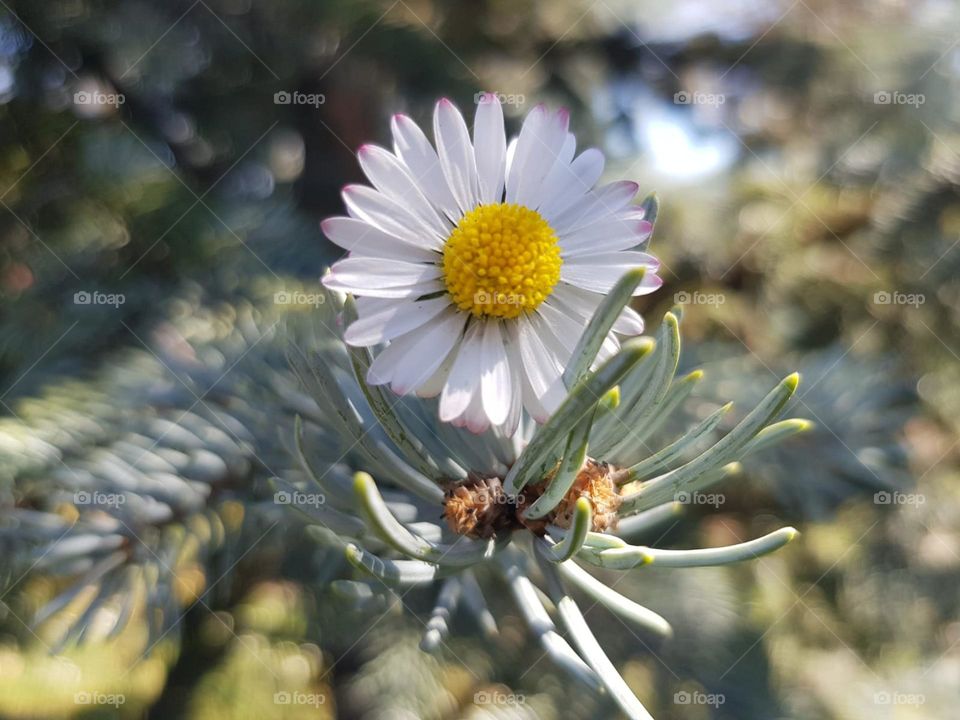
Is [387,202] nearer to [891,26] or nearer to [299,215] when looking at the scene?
[299,215]

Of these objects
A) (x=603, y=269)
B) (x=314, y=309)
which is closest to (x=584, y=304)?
(x=603, y=269)

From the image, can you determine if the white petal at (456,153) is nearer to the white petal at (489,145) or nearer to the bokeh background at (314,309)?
the white petal at (489,145)

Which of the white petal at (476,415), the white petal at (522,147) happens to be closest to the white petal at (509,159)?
the white petal at (522,147)

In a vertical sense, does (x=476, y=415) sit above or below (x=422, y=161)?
below

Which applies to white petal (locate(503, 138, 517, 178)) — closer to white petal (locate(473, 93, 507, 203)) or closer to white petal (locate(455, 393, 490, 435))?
white petal (locate(473, 93, 507, 203))

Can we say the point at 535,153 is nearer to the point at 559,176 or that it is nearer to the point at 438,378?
the point at 559,176

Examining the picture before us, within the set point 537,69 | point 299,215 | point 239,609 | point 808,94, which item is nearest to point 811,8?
point 808,94

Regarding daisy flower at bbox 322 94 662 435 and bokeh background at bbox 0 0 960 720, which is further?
bokeh background at bbox 0 0 960 720

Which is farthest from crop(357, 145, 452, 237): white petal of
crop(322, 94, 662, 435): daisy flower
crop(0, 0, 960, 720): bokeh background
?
crop(0, 0, 960, 720): bokeh background
